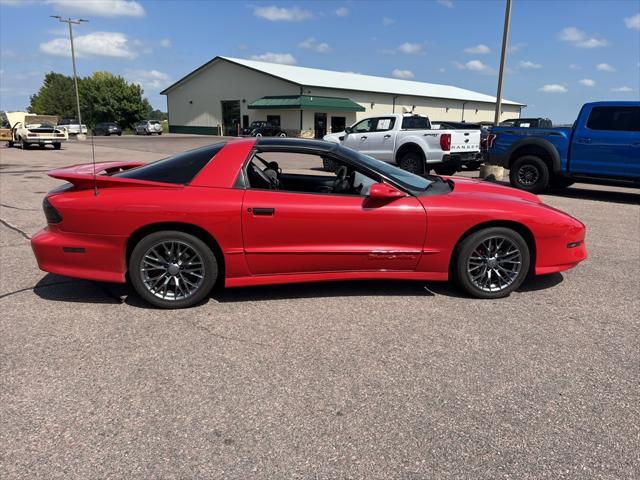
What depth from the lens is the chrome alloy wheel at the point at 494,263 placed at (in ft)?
13.7

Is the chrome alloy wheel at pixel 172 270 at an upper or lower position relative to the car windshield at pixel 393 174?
lower

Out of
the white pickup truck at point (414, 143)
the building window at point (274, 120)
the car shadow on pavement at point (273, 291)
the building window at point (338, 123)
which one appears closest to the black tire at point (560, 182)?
the white pickup truck at point (414, 143)

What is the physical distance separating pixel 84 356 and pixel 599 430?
3.17 meters

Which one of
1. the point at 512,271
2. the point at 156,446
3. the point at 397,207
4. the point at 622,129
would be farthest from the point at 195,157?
the point at 622,129

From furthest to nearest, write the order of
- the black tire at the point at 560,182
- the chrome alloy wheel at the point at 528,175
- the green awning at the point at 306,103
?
the green awning at the point at 306,103 < the black tire at the point at 560,182 < the chrome alloy wheel at the point at 528,175

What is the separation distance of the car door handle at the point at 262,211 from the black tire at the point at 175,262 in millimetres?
480

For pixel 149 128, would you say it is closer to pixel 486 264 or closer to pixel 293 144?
pixel 293 144

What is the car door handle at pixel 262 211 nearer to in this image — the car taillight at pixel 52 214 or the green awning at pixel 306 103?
the car taillight at pixel 52 214

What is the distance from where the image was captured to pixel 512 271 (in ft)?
13.9

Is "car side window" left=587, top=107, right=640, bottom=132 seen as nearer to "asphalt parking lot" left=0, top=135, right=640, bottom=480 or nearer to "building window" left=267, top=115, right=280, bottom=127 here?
"asphalt parking lot" left=0, top=135, right=640, bottom=480

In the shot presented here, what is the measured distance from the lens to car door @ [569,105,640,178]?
365 inches

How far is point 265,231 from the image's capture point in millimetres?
3900

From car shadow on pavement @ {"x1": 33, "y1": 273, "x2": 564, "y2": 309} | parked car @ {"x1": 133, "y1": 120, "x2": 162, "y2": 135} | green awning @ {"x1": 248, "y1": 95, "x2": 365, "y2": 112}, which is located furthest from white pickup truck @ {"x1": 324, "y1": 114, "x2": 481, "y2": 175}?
parked car @ {"x1": 133, "y1": 120, "x2": 162, "y2": 135}

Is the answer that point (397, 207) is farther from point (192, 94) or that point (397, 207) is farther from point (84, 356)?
point (192, 94)
